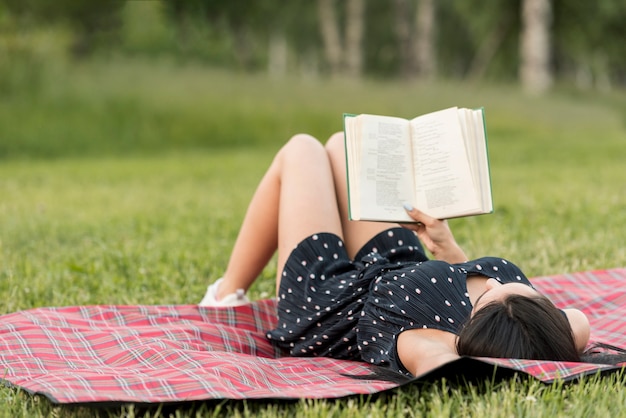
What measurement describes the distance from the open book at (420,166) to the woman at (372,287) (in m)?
0.08

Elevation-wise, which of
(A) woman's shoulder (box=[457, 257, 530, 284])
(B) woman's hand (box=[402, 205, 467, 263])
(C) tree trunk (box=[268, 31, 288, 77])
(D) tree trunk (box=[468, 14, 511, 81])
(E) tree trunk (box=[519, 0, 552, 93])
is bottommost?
(A) woman's shoulder (box=[457, 257, 530, 284])

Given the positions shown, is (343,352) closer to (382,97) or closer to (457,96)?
(382,97)

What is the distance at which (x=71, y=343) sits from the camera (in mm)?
2992

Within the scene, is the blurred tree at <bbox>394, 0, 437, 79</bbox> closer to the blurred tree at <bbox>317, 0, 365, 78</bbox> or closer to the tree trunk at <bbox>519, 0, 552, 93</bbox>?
the blurred tree at <bbox>317, 0, 365, 78</bbox>

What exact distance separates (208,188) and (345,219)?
4888 millimetres

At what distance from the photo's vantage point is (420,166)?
293 cm

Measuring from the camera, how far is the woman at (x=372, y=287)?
93.9 inches

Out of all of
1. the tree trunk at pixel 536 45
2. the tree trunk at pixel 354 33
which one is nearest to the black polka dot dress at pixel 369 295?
the tree trunk at pixel 536 45

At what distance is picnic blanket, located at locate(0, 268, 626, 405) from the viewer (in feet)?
7.38

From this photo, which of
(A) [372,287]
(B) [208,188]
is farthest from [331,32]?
(A) [372,287]

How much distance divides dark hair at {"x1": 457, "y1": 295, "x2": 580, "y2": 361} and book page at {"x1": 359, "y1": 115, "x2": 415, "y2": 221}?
612 millimetres

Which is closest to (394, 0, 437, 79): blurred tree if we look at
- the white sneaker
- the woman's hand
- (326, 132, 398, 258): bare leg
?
(326, 132, 398, 258): bare leg

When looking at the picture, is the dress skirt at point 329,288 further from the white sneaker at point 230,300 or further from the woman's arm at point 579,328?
the woman's arm at point 579,328

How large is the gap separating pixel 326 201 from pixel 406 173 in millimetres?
469
